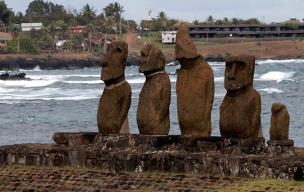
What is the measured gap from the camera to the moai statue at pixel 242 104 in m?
11.1

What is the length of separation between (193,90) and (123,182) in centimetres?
290

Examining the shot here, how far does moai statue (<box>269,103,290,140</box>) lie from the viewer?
10.9 m

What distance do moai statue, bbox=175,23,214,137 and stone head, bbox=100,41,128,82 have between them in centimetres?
161

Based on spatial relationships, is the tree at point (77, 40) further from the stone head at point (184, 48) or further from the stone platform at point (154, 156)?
the stone head at point (184, 48)

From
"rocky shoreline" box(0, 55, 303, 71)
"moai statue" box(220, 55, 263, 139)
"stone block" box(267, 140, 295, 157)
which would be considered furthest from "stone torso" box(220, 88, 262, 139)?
"rocky shoreline" box(0, 55, 303, 71)

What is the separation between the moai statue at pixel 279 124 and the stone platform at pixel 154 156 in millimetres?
383

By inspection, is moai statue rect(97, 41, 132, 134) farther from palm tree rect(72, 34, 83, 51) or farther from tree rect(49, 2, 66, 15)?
tree rect(49, 2, 66, 15)

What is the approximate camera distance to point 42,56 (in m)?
109

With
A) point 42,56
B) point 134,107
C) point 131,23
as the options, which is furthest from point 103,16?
point 134,107

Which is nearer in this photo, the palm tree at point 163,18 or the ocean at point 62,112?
the ocean at point 62,112

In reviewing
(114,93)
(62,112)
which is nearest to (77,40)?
(62,112)

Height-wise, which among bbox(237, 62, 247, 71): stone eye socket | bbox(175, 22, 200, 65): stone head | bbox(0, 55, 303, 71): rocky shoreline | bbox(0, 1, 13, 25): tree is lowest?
bbox(0, 55, 303, 71): rocky shoreline

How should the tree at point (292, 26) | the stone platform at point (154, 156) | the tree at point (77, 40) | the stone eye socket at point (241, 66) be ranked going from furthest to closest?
the tree at point (292, 26)
the tree at point (77, 40)
the stone eye socket at point (241, 66)
the stone platform at point (154, 156)

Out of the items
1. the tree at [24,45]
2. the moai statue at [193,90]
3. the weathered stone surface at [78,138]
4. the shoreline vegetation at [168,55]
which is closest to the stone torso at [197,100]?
the moai statue at [193,90]
